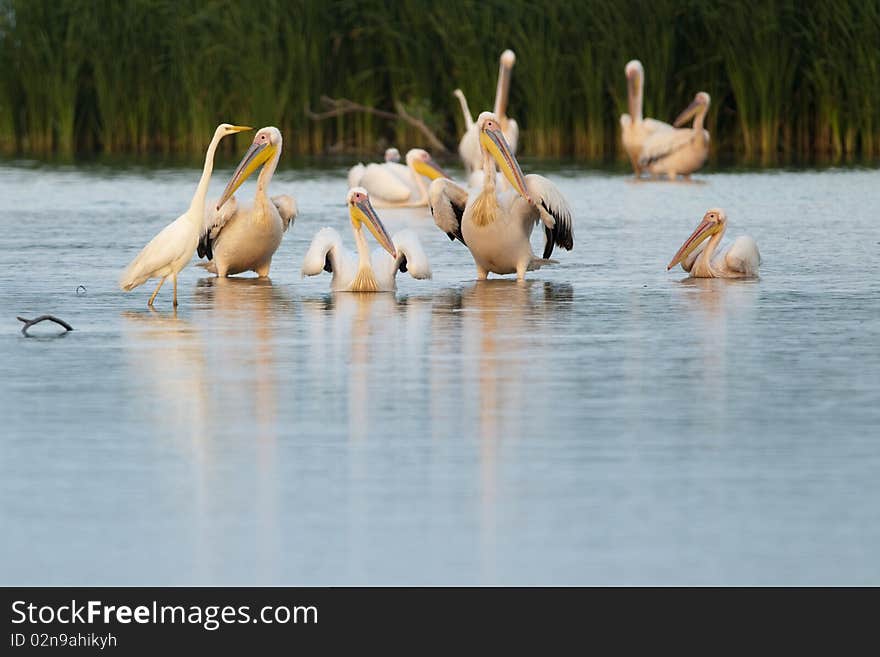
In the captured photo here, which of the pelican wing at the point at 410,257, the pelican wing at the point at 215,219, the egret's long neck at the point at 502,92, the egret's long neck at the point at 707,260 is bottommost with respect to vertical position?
the egret's long neck at the point at 707,260

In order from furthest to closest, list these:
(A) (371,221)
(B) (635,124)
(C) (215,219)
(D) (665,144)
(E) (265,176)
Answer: (B) (635,124) < (D) (665,144) < (E) (265,176) < (C) (215,219) < (A) (371,221)

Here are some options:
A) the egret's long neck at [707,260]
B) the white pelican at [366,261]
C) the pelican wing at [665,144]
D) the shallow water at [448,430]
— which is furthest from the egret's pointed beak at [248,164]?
the pelican wing at [665,144]

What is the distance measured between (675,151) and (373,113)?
6733mm

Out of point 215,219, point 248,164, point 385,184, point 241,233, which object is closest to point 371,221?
point 241,233

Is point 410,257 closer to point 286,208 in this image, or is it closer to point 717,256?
point 286,208

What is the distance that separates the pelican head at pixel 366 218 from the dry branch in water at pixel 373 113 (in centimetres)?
1492

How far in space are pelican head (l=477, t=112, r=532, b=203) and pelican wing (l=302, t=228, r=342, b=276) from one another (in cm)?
116

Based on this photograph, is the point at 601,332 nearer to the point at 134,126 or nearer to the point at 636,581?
the point at 636,581

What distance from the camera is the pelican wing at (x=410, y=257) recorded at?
417 inches

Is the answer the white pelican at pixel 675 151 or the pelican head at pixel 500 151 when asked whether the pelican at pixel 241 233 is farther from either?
the white pelican at pixel 675 151

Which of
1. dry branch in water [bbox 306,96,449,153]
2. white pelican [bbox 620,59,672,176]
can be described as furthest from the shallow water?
dry branch in water [bbox 306,96,449,153]

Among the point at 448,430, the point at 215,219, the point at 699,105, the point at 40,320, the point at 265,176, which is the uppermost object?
the point at 699,105

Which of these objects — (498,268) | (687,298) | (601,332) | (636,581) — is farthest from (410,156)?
(636,581)

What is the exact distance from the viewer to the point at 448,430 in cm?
649
